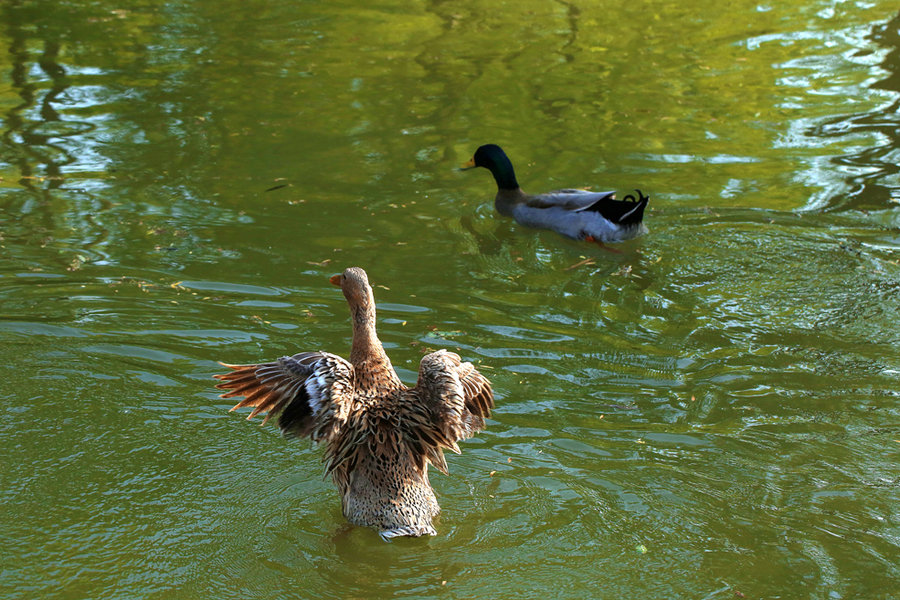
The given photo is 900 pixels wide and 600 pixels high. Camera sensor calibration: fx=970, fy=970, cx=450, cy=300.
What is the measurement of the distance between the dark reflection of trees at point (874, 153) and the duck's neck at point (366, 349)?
684 cm

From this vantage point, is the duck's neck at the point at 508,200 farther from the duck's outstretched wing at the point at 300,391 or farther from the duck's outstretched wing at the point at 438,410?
the duck's outstretched wing at the point at 300,391

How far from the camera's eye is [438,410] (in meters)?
5.41

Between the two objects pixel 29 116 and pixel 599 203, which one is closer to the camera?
pixel 599 203

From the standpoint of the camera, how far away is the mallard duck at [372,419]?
Answer: 5309mm

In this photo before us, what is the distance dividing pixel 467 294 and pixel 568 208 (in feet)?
8.52

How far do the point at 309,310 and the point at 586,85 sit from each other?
8029 mm

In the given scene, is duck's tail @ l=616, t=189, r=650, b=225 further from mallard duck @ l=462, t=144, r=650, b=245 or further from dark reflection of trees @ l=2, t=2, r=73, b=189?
dark reflection of trees @ l=2, t=2, r=73, b=189

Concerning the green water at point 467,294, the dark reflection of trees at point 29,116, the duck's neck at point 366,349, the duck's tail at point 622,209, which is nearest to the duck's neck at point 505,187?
the green water at point 467,294

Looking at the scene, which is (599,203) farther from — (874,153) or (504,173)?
(874,153)

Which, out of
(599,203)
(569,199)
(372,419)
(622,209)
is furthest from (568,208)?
(372,419)

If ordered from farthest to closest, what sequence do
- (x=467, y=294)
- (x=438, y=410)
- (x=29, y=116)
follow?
(x=29, y=116) < (x=467, y=294) < (x=438, y=410)

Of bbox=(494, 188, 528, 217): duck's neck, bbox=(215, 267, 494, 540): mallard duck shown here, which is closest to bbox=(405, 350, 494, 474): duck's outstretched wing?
bbox=(215, 267, 494, 540): mallard duck

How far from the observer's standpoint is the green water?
533 centimetres

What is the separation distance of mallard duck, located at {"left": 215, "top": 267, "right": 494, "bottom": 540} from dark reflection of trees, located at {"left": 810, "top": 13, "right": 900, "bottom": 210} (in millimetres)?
6983
